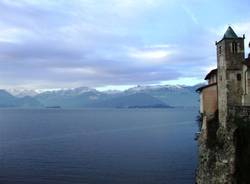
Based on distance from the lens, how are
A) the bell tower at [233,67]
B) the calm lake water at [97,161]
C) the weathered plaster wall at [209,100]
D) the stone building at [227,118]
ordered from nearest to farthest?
the stone building at [227,118] → the bell tower at [233,67] → the weathered plaster wall at [209,100] → the calm lake water at [97,161]

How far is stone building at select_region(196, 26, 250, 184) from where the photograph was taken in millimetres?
44500

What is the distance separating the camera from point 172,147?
396 ft

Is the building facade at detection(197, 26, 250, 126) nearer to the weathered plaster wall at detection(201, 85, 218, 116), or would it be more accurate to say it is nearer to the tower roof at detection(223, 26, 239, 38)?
the tower roof at detection(223, 26, 239, 38)

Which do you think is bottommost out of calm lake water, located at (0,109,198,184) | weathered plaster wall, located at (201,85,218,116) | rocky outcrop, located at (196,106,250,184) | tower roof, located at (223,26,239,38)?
calm lake water, located at (0,109,198,184)

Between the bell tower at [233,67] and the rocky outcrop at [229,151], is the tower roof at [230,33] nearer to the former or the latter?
the bell tower at [233,67]

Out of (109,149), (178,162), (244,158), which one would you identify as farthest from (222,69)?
(109,149)

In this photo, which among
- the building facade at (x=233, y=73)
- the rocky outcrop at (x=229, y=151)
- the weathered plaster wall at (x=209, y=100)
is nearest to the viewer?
the rocky outcrop at (x=229, y=151)

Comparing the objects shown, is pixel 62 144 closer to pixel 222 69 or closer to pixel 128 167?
pixel 128 167

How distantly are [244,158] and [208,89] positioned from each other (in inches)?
580

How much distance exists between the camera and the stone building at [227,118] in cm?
4450

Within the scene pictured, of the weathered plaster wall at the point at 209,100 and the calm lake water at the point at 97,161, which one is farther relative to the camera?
the calm lake water at the point at 97,161

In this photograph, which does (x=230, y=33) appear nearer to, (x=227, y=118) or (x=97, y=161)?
(x=227, y=118)

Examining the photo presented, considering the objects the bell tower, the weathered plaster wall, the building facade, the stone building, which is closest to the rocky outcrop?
the stone building

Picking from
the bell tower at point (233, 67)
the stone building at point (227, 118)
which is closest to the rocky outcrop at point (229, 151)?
the stone building at point (227, 118)
